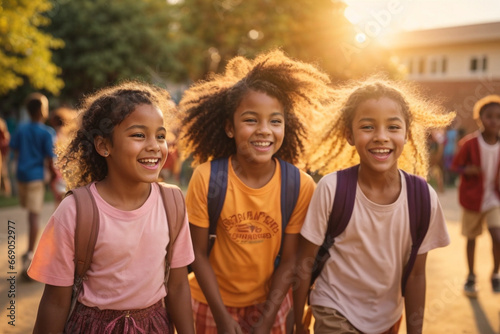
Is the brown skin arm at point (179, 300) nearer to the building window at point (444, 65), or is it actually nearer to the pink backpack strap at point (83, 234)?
the pink backpack strap at point (83, 234)

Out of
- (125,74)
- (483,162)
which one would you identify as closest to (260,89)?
(483,162)

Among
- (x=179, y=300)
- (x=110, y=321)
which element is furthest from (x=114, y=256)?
(x=179, y=300)

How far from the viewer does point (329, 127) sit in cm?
304

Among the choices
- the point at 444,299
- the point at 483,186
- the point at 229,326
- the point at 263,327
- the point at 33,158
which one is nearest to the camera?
the point at 229,326

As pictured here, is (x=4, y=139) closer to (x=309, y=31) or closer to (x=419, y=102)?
(x=419, y=102)

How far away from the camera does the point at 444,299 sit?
478cm

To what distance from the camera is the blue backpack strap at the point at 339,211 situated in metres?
2.56

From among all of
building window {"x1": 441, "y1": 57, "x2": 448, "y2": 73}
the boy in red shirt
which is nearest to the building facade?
building window {"x1": 441, "y1": 57, "x2": 448, "y2": 73}

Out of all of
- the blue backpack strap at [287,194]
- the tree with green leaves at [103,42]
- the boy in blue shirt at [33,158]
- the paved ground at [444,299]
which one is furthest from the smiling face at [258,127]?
the tree with green leaves at [103,42]

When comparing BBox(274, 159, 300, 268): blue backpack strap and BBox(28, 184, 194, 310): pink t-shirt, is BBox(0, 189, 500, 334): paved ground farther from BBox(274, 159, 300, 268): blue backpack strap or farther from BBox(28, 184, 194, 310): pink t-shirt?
BBox(274, 159, 300, 268): blue backpack strap

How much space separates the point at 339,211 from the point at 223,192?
0.62m

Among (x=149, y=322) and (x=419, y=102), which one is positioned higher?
(x=419, y=102)

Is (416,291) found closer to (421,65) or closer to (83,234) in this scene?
(83,234)

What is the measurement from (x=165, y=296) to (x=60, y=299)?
0.49 m
